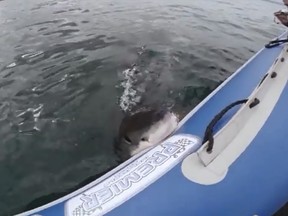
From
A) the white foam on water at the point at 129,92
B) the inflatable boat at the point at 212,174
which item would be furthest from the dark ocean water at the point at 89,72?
the inflatable boat at the point at 212,174

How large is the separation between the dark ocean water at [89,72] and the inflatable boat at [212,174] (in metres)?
1.03

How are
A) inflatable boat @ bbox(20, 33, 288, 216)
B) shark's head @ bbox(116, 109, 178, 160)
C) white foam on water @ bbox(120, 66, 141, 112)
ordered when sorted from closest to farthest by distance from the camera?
inflatable boat @ bbox(20, 33, 288, 216) → shark's head @ bbox(116, 109, 178, 160) → white foam on water @ bbox(120, 66, 141, 112)

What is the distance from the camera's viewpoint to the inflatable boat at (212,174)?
2.38 m

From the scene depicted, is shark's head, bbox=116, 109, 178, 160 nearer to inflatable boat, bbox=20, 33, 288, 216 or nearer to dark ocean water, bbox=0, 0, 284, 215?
dark ocean water, bbox=0, 0, 284, 215

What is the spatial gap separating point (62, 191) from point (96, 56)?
3.20m

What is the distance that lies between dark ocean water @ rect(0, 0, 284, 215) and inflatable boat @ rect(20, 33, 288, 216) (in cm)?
103

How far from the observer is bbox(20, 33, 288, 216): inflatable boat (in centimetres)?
238

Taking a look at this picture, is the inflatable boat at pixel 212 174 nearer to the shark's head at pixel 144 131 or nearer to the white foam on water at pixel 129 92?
the shark's head at pixel 144 131

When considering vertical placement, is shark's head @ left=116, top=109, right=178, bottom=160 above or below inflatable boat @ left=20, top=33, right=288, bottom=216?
below

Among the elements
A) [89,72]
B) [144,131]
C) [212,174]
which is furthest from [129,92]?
[212,174]

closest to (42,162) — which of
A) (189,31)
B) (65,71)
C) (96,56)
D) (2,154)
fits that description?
(2,154)

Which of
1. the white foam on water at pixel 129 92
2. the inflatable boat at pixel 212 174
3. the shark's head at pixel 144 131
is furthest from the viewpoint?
the white foam on water at pixel 129 92

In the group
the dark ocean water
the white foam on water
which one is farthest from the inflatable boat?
the white foam on water

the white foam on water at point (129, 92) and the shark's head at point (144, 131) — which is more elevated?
the shark's head at point (144, 131)
